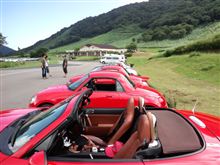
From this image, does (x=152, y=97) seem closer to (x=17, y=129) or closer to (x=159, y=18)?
(x=17, y=129)

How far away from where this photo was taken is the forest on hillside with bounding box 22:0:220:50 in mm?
124019

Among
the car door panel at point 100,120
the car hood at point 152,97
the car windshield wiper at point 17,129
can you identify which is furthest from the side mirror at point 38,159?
Answer: the car hood at point 152,97

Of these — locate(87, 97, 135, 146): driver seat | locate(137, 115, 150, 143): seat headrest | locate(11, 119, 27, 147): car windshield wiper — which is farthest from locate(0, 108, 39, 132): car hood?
locate(137, 115, 150, 143): seat headrest

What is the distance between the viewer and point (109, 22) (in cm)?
19862

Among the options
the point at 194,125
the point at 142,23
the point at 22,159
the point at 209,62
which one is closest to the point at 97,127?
the point at 194,125

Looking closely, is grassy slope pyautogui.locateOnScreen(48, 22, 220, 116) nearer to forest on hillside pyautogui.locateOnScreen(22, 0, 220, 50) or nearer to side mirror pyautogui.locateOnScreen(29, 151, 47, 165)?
side mirror pyautogui.locateOnScreen(29, 151, 47, 165)

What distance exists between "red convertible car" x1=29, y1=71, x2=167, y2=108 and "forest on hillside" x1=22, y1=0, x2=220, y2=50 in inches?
4485

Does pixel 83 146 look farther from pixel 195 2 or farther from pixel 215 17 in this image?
pixel 195 2

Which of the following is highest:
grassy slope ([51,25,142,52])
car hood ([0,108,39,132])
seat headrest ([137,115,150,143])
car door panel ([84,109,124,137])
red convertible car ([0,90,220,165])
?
seat headrest ([137,115,150,143])

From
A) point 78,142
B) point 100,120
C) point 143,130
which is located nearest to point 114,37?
point 100,120

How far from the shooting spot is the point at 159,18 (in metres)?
156

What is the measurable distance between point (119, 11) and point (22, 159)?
197 m

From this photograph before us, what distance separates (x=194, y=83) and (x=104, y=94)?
13626 mm

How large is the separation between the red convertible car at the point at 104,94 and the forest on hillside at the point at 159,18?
113909 millimetres
